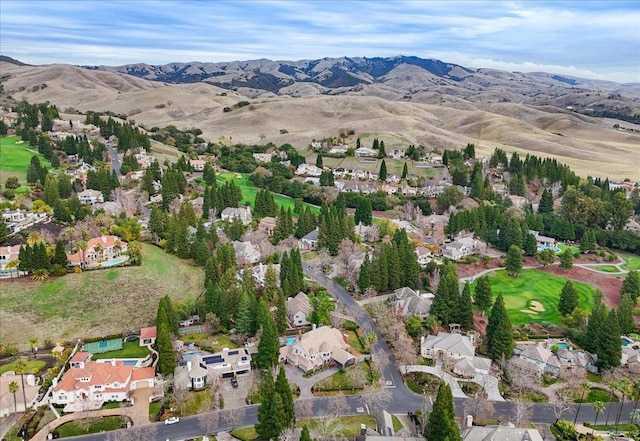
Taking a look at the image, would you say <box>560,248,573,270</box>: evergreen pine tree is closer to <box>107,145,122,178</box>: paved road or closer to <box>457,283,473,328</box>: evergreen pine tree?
<box>457,283,473,328</box>: evergreen pine tree

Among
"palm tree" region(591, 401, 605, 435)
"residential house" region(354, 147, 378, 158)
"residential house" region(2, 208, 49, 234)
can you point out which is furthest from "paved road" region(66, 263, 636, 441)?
"residential house" region(354, 147, 378, 158)

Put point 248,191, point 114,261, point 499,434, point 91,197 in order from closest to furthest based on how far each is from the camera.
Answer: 1. point 499,434
2. point 114,261
3. point 91,197
4. point 248,191

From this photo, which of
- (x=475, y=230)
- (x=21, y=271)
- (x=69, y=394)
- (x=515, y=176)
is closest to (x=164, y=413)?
(x=69, y=394)

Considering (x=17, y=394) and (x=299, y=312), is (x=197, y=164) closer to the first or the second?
(x=299, y=312)

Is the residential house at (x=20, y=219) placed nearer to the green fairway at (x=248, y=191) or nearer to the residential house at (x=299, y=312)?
the green fairway at (x=248, y=191)

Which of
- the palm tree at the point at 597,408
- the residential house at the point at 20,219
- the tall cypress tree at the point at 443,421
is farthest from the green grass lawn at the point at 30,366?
the palm tree at the point at 597,408

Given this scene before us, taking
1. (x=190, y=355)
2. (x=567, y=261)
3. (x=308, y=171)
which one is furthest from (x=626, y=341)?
(x=308, y=171)
